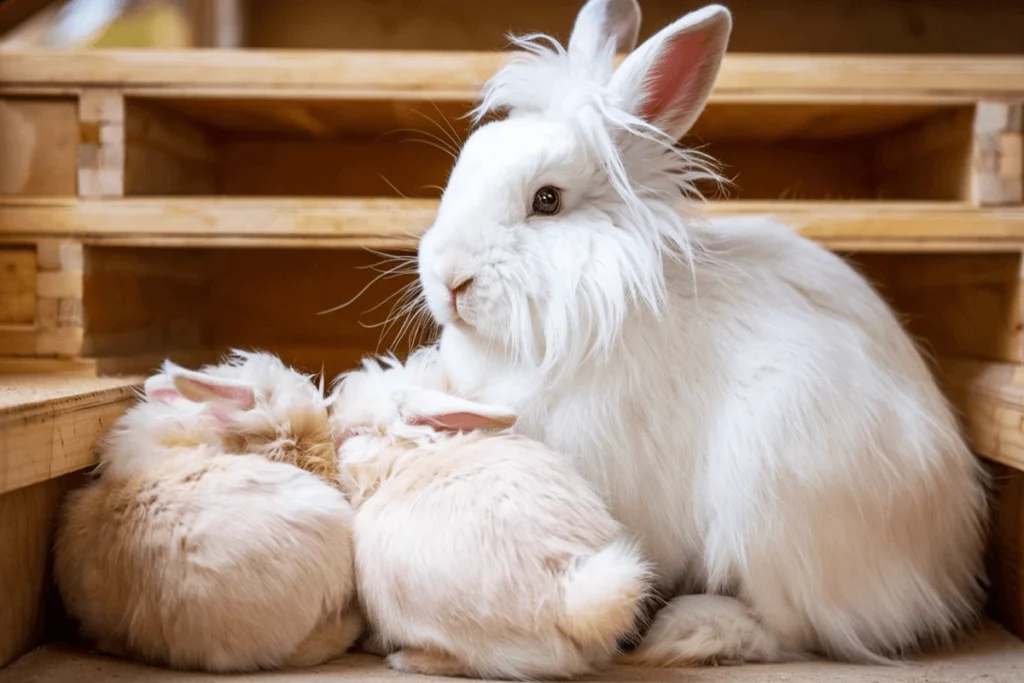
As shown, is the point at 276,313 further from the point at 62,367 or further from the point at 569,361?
the point at 569,361

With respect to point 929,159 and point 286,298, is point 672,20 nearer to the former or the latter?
point 929,159

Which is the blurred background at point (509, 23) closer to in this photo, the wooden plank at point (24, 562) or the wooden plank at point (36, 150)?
the wooden plank at point (36, 150)

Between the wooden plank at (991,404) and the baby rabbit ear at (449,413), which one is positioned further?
the wooden plank at (991,404)

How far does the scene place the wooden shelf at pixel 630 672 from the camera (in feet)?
3.66

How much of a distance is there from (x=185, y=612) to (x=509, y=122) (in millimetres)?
783

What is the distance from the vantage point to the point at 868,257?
79.0 inches

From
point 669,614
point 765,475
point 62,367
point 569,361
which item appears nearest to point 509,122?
point 569,361

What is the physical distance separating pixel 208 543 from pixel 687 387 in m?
0.64

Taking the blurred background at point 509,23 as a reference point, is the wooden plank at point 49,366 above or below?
below

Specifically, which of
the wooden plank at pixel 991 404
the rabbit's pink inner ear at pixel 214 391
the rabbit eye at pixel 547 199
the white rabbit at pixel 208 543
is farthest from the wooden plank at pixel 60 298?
the wooden plank at pixel 991 404

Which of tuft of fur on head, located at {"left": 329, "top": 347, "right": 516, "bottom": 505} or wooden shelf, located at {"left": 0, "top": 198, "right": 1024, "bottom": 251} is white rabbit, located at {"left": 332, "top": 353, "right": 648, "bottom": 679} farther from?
wooden shelf, located at {"left": 0, "top": 198, "right": 1024, "bottom": 251}

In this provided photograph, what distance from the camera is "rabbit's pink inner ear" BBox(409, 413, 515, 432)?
1232mm

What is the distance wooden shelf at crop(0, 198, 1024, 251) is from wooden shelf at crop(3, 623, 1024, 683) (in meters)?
0.66

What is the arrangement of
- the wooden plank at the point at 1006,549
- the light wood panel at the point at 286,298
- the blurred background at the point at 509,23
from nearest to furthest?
the wooden plank at the point at 1006,549 < the blurred background at the point at 509,23 < the light wood panel at the point at 286,298
